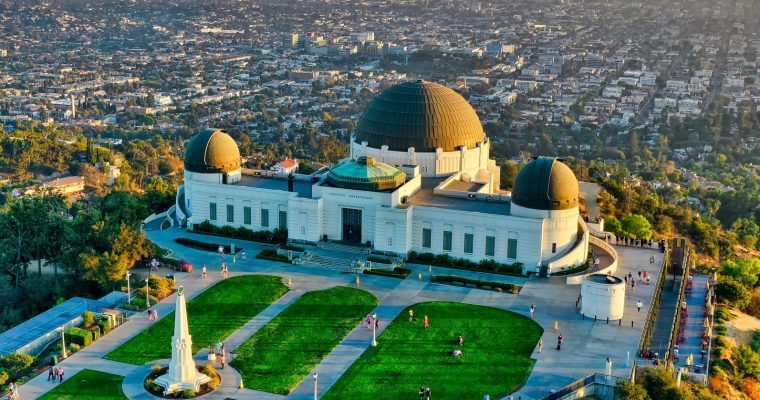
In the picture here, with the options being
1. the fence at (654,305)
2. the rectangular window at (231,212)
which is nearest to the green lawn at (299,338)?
the rectangular window at (231,212)

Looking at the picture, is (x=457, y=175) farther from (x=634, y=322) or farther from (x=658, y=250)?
(x=634, y=322)

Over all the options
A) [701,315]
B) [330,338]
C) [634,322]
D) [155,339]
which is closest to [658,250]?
[701,315]

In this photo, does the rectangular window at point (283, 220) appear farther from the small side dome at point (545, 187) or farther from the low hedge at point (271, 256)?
the small side dome at point (545, 187)

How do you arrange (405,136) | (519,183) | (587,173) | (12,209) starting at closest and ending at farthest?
(519,183) → (12,209) → (405,136) → (587,173)

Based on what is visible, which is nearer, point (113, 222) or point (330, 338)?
point (330, 338)

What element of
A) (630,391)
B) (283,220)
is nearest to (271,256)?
(283,220)

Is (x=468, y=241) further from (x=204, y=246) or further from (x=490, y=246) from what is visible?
(x=204, y=246)
